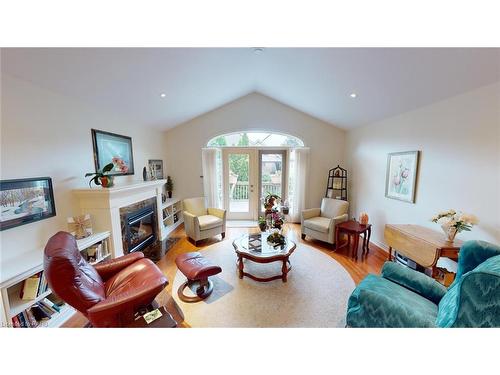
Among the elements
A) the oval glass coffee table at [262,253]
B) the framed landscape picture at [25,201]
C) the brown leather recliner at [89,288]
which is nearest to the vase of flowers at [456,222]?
the oval glass coffee table at [262,253]

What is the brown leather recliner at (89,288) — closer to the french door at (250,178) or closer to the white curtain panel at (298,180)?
the french door at (250,178)

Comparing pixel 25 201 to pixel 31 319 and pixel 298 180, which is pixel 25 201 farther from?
pixel 298 180

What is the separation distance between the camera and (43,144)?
74.0 inches

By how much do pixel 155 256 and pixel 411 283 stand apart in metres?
3.27

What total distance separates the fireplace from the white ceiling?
Result: 4.91ft

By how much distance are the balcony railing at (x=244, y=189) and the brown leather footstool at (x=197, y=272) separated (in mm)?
2565

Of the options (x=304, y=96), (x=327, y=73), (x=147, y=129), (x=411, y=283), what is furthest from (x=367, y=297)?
(x=147, y=129)

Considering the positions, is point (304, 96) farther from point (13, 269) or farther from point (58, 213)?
point (13, 269)

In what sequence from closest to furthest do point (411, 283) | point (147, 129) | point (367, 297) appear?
1. point (367, 297)
2. point (411, 283)
3. point (147, 129)

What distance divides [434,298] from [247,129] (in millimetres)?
3946

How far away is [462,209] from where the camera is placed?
2.13 m

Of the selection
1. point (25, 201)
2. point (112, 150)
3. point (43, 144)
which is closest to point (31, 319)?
point (25, 201)

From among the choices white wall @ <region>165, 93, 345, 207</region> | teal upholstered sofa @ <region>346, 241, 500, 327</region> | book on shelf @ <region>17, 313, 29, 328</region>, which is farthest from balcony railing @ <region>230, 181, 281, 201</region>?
book on shelf @ <region>17, 313, 29, 328</region>

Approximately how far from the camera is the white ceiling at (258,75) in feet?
5.60
